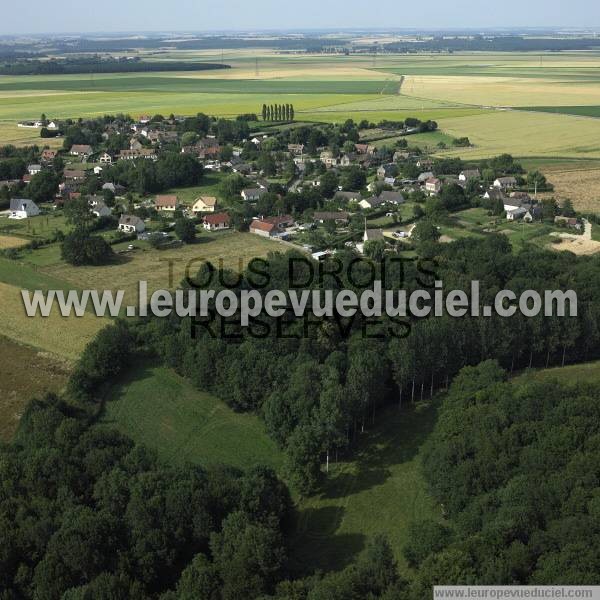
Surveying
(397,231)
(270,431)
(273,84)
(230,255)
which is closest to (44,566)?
(270,431)

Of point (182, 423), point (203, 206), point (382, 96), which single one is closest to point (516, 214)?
point (203, 206)

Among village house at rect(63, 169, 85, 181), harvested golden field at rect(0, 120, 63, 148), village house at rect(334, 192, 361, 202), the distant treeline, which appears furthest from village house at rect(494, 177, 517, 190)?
the distant treeline

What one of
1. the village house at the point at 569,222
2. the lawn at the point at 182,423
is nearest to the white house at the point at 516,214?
the village house at the point at 569,222

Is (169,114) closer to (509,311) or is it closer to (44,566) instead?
(509,311)

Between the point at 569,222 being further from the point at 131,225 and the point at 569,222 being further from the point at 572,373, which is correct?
the point at 131,225

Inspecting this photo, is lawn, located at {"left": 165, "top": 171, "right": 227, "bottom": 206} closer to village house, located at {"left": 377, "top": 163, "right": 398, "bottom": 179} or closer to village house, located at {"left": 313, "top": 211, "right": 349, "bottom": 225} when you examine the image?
village house, located at {"left": 313, "top": 211, "right": 349, "bottom": 225}

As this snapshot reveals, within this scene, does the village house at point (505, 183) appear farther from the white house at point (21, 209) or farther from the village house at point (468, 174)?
the white house at point (21, 209)
